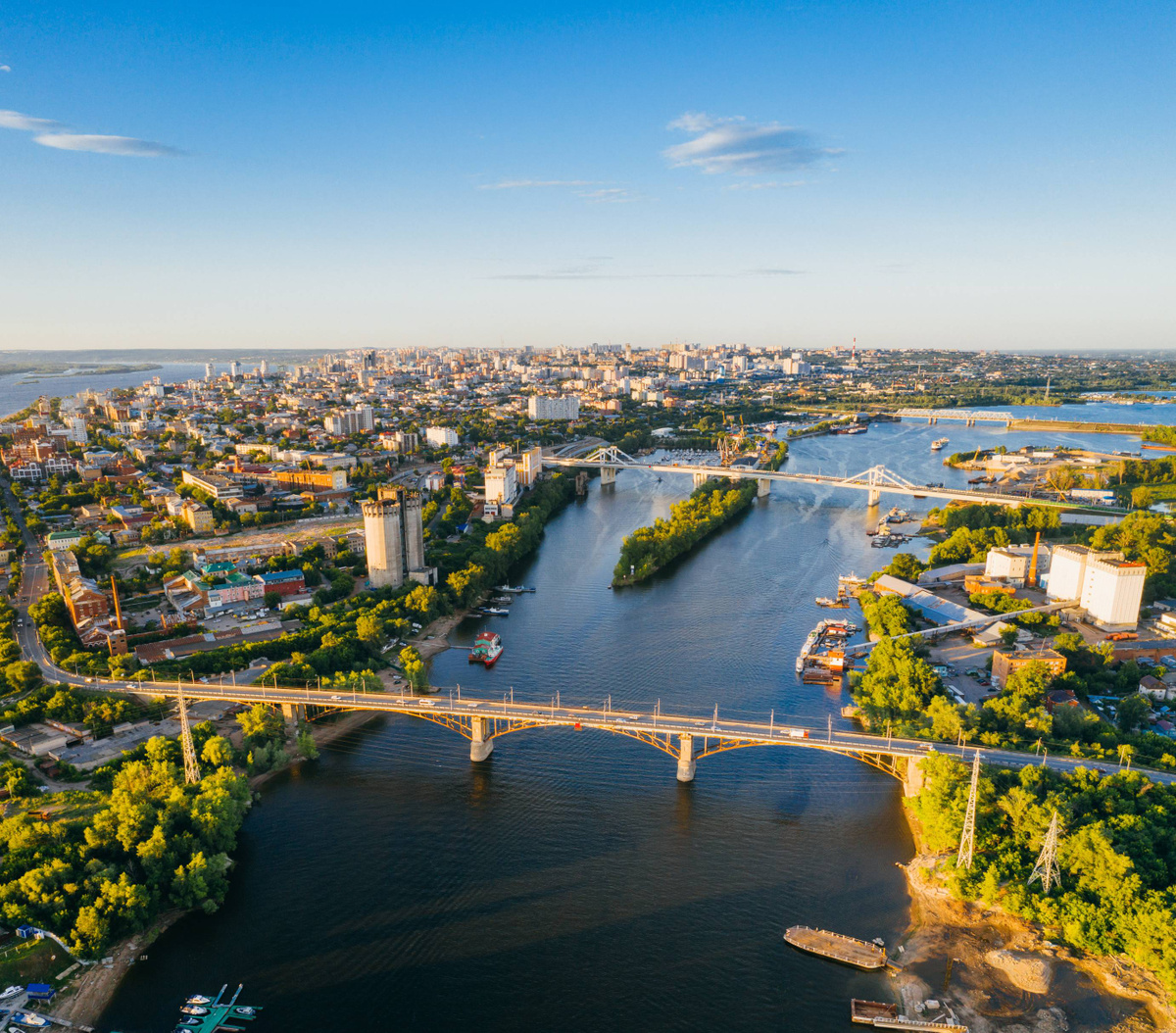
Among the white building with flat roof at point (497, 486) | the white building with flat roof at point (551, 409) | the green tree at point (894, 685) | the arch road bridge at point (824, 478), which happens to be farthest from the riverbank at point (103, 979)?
the white building with flat roof at point (551, 409)

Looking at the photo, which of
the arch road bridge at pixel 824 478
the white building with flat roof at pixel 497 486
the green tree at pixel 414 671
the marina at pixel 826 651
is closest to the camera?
the green tree at pixel 414 671

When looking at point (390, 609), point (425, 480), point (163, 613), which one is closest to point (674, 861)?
point (390, 609)

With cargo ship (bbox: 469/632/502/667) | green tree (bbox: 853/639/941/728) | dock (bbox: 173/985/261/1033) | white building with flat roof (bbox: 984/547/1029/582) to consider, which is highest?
Answer: white building with flat roof (bbox: 984/547/1029/582)

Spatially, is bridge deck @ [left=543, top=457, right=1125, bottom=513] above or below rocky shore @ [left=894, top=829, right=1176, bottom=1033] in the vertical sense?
above

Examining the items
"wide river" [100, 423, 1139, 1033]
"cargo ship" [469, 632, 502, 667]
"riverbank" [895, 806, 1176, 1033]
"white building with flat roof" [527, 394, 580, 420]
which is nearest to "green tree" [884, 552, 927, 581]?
"wide river" [100, 423, 1139, 1033]

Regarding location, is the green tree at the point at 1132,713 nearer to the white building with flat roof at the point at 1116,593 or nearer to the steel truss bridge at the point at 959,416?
the white building with flat roof at the point at 1116,593

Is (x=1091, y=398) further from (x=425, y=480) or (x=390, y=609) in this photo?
(x=390, y=609)

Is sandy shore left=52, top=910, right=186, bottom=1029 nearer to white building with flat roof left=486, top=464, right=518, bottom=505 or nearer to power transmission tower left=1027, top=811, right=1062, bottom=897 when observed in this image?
power transmission tower left=1027, top=811, right=1062, bottom=897
